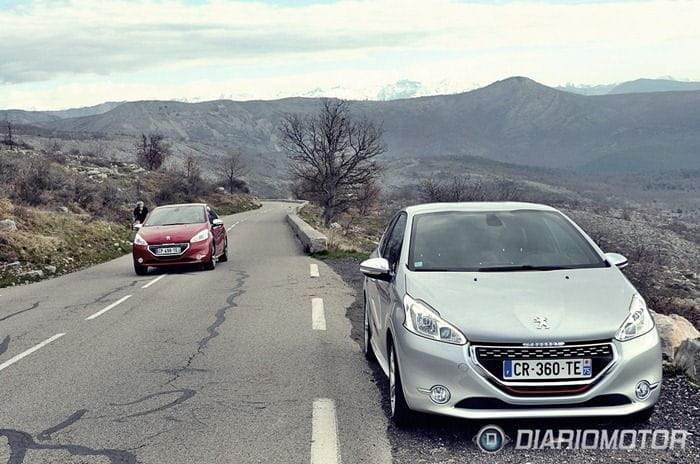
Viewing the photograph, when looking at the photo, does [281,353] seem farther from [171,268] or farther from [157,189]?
[157,189]

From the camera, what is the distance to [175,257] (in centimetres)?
1700

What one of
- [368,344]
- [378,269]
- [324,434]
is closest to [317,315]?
[368,344]

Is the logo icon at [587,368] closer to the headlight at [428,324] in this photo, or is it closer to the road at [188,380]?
the headlight at [428,324]

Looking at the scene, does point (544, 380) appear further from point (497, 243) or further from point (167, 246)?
point (167, 246)

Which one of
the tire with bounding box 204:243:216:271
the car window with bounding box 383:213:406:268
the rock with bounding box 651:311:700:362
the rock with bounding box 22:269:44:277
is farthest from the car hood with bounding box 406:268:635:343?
the rock with bounding box 22:269:44:277

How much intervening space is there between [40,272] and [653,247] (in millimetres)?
52972

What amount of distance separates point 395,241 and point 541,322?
7.59ft

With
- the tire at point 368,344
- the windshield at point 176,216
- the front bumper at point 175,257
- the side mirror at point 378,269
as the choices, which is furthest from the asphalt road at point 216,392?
the windshield at point 176,216

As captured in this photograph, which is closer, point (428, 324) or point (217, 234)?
point (428, 324)

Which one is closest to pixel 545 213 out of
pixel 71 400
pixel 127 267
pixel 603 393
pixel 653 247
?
pixel 603 393

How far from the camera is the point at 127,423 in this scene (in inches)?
224

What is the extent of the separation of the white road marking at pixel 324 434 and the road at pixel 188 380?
15 millimetres

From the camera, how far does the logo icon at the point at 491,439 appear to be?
16.4ft

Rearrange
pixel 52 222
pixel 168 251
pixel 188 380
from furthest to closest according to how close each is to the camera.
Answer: pixel 52 222 < pixel 168 251 < pixel 188 380
